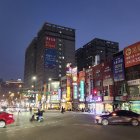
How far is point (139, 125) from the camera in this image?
25.1 meters

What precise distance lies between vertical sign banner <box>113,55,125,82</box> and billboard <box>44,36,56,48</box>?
121674 mm

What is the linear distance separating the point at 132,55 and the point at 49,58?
123665 mm

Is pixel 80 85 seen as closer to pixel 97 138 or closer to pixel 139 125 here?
pixel 139 125

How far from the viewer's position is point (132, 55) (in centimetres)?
5369

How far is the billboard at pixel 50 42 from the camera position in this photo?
7052 inches

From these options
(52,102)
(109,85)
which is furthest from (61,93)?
(109,85)

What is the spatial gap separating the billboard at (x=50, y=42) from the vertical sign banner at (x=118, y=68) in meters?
122

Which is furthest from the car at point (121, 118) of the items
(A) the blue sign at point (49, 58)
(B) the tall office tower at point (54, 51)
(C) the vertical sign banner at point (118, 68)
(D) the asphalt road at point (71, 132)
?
(A) the blue sign at point (49, 58)

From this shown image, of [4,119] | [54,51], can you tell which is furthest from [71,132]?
[54,51]

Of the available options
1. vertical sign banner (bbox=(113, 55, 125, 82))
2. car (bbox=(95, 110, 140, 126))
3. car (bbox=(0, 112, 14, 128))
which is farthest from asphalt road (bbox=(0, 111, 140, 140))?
vertical sign banner (bbox=(113, 55, 125, 82))

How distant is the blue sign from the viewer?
173m

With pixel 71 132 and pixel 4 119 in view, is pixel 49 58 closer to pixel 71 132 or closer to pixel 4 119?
pixel 4 119

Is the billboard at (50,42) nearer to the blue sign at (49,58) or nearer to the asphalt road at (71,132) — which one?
the blue sign at (49,58)

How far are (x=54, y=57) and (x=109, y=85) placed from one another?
115055mm
